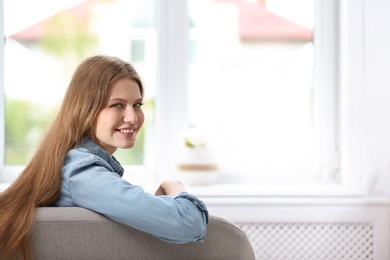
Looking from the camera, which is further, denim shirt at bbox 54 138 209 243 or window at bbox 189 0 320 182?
window at bbox 189 0 320 182

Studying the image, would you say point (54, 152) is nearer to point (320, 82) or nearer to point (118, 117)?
point (118, 117)

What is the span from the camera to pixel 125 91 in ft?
4.95

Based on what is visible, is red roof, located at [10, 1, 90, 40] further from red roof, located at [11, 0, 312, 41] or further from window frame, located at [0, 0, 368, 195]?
red roof, located at [11, 0, 312, 41]

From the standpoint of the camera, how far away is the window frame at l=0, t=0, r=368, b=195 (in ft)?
10.0

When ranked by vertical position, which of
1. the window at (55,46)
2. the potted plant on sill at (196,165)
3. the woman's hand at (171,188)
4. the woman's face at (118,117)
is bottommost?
the potted plant on sill at (196,165)

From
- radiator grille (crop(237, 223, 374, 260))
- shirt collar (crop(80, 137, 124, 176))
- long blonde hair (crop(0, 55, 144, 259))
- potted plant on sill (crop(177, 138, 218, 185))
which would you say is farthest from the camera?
potted plant on sill (crop(177, 138, 218, 185))

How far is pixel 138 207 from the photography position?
126 cm

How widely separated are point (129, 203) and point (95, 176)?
0.10m

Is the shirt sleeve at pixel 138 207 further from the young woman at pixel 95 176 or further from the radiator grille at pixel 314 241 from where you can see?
the radiator grille at pixel 314 241

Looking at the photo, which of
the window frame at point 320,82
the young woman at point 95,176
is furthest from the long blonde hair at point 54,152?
the window frame at point 320,82

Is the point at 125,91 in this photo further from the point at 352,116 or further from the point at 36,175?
the point at 352,116

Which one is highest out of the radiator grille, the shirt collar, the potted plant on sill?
the shirt collar

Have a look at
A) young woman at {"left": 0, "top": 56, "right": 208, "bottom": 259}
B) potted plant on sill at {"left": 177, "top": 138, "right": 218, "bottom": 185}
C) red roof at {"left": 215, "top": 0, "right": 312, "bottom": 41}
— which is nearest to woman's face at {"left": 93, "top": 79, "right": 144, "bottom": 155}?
young woman at {"left": 0, "top": 56, "right": 208, "bottom": 259}

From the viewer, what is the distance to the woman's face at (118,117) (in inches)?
58.9
